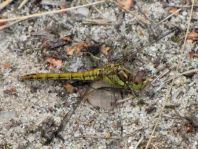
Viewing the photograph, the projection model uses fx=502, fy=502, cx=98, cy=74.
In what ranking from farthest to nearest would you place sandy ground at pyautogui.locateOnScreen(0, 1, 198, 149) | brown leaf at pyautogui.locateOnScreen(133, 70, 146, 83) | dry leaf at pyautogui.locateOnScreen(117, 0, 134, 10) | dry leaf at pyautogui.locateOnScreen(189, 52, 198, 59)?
dry leaf at pyautogui.locateOnScreen(117, 0, 134, 10) < dry leaf at pyautogui.locateOnScreen(189, 52, 198, 59) < brown leaf at pyautogui.locateOnScreen(133, 70, 146, 83) < sandy ground at pyautogui.locateOnScreen(0, 1, 198, 149)

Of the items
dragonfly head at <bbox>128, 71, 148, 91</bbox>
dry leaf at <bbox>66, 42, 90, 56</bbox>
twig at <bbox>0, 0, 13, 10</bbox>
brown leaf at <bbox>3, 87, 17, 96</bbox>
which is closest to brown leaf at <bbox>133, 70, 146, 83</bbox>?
dragonfly head at <bbox>128, 71, 148, 91</bbox>

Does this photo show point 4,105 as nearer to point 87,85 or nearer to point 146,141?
point 87,85

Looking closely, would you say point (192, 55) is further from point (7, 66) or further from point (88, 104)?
point (7, 66)

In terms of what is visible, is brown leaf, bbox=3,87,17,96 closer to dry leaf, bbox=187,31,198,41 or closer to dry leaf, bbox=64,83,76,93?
dry leaf, bbox=64,83,76,93

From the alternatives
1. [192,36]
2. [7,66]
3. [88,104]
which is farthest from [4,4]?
[192,36]

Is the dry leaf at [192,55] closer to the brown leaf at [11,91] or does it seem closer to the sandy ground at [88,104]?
the sandy ground at [88,104]

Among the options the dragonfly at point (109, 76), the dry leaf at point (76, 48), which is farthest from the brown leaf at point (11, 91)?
the dry leaf at point (76, 48)

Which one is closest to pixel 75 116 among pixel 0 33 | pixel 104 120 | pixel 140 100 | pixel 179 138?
pixel 104 120
